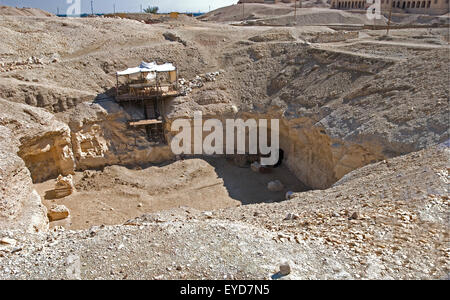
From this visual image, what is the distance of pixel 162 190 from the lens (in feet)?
58.2

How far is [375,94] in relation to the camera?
55.3 feet

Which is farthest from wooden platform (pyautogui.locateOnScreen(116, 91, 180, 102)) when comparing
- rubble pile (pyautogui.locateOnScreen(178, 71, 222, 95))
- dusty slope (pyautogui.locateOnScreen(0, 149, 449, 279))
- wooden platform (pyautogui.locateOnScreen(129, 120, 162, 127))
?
dusty slope (pyautogui.locateOnScreen(0, 149, 449, 279))

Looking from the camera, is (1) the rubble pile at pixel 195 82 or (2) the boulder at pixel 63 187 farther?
(1) the rubble pile at pixel 195 82

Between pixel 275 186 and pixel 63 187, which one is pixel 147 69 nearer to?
pixel 63 187

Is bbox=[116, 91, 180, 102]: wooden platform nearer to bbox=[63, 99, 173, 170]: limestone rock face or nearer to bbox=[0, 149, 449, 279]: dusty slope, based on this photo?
bbox=[63, 99, 173, 170]: limestone rock face

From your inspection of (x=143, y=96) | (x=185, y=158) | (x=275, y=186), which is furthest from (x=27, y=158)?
(x=275, y=186)

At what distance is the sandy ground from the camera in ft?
52.1

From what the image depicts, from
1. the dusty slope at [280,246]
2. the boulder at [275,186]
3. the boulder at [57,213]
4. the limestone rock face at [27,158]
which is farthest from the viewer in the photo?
the boulder at [275,186]

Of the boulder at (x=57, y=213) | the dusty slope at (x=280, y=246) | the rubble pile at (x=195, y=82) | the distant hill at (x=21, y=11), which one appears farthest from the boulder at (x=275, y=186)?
the distant hill at (x=21, y=11)

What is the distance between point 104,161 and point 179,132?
4.52m

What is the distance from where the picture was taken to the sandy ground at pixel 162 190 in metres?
15.9

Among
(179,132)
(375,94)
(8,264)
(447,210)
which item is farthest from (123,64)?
(447,210)

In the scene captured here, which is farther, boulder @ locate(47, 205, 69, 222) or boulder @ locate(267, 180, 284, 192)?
boulder @ locate(267, 180, 284, 192)

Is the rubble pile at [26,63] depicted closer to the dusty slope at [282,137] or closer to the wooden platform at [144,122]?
the dusty slope at [282,137]
